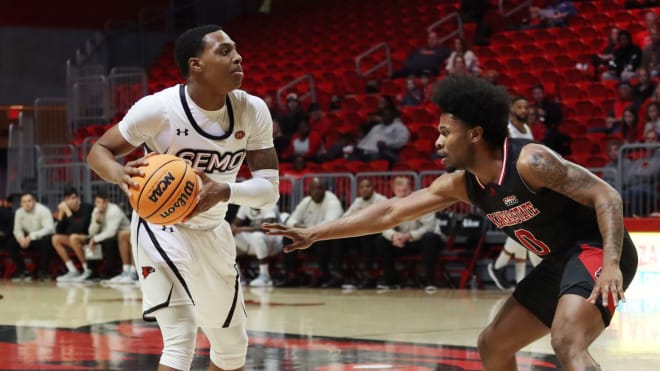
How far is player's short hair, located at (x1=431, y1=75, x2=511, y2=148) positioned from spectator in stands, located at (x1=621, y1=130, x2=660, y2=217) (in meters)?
8.05

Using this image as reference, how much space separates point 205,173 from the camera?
16.6 ft

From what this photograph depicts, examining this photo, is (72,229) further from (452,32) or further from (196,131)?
(196,131)

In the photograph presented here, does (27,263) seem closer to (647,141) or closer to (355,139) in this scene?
(355,139)

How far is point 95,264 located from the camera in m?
16.5

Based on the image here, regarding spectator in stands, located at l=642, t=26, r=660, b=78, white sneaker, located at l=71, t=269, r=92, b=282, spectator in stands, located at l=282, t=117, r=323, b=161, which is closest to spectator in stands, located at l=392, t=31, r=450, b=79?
spectator in stands, located at l=282, t=117, r=323, b=161

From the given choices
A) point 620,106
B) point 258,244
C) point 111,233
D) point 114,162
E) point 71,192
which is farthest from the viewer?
point 71,192

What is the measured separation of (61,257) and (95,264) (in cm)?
68

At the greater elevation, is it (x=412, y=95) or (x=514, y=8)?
(x=514, y=8)

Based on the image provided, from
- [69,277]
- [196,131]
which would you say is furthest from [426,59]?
[196,131]

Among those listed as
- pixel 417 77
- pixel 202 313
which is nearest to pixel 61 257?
pixel 417 77

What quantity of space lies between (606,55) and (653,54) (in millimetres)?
959

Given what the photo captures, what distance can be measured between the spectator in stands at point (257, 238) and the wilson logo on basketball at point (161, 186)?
9.78m

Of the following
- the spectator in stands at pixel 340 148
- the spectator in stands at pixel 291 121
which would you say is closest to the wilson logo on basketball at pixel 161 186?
the spectator in stands at pixel 340 148

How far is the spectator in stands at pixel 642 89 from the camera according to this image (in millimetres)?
14048
